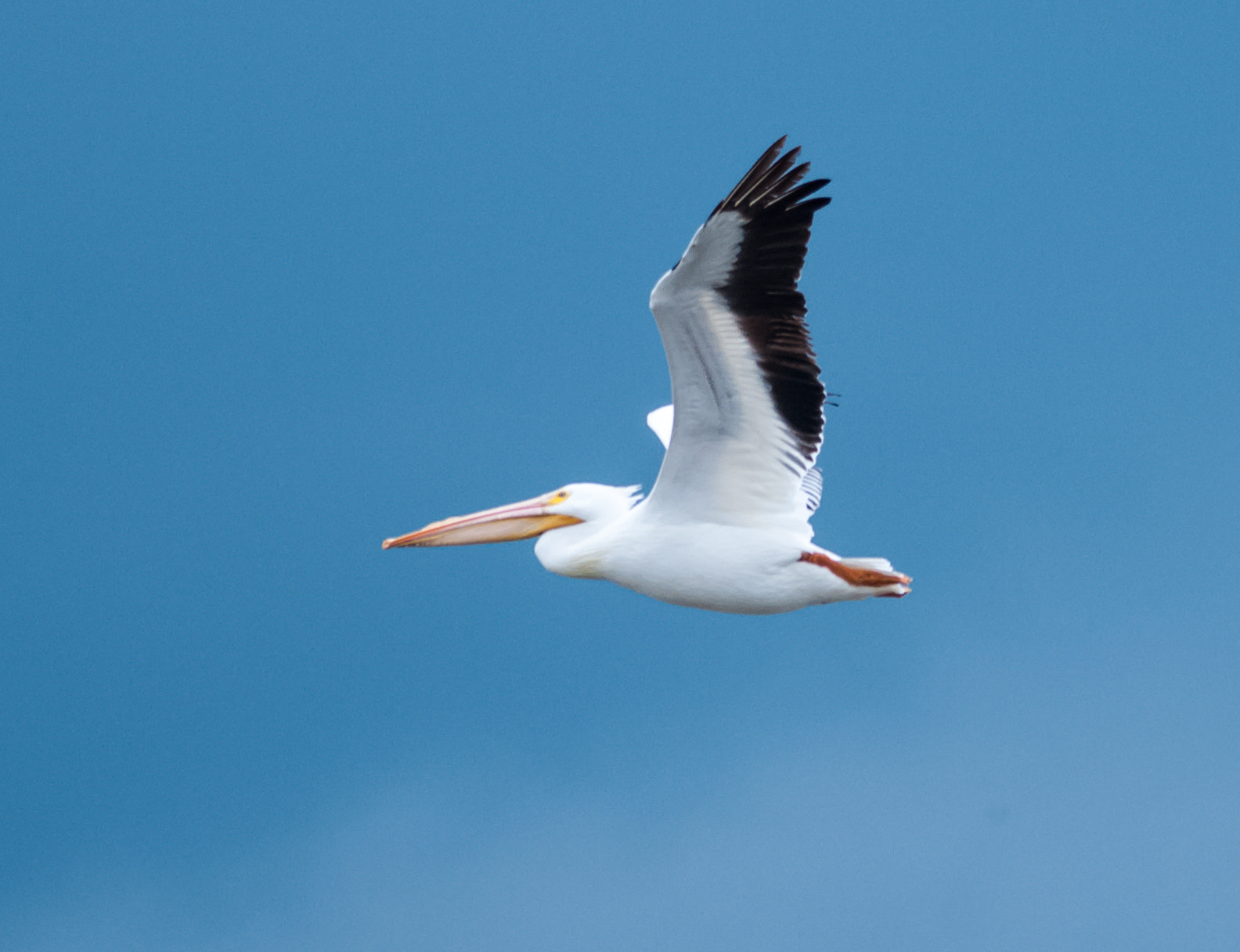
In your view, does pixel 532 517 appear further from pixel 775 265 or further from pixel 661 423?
pixel 775 265

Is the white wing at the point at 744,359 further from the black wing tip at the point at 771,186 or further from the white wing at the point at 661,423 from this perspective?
the white wing at the point at 661,423

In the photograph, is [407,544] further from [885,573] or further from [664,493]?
[885,573]

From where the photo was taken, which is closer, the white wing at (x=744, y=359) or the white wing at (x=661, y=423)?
the white wing at (x=744, y=359)

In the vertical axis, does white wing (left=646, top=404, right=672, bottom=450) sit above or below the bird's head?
above

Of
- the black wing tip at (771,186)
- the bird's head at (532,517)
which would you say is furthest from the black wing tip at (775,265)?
the bird's head at (532,517)

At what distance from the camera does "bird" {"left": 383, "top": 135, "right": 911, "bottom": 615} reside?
7223 millimetres

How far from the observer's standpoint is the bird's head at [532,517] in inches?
345

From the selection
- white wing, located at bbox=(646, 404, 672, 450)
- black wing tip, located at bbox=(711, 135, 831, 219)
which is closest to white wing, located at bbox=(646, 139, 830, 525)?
black wing tip, located at bbox=(711, 135, 831, 219)

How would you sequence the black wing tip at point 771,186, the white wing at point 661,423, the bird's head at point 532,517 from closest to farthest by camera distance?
the black wing tip at point 771,186, the bird's head at point 532,517, the white wing at point 661,423

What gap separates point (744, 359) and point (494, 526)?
2.06m

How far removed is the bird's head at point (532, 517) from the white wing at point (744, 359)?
1.80 feet

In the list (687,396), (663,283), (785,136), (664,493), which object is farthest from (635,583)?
(785,136)

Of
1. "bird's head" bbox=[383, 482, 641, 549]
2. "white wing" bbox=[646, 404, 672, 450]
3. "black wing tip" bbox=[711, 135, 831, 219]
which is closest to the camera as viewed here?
"black wing tip" bbox=[711, 135, 831, 219]

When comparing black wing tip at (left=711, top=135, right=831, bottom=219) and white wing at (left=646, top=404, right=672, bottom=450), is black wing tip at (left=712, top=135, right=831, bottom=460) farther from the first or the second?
white wing at (left=646, top=404, right=672, bottom=450)
